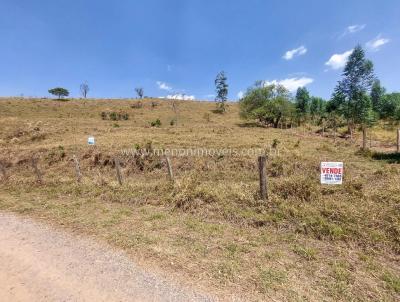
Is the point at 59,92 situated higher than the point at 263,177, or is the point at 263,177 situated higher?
the point at 59,92

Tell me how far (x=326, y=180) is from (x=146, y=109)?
52330mm

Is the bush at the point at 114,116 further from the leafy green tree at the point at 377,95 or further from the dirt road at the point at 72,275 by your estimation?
the leafy green tree at the point at 377,95

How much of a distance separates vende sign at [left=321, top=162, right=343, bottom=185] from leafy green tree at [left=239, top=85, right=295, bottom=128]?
3367cm

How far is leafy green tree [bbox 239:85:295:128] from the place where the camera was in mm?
39031

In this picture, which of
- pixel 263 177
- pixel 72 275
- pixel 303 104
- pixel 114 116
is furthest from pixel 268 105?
pixel 72 275

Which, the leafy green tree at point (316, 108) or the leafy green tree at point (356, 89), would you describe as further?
the leafy green tree at point (316, 108)

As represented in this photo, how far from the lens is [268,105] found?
39.4 metres

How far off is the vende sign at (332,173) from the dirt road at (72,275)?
4.53m

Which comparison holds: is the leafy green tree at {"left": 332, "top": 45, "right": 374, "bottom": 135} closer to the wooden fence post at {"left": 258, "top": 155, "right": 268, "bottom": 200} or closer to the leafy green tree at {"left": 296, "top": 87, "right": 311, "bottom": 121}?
the wooden fence post at {"left": 258, "top": 155, "right": 268, "bottom": 200}

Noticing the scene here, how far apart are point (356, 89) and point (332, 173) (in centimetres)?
1809

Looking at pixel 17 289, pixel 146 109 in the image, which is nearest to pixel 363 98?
pixel 17 289

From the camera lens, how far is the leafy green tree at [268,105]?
128ft
